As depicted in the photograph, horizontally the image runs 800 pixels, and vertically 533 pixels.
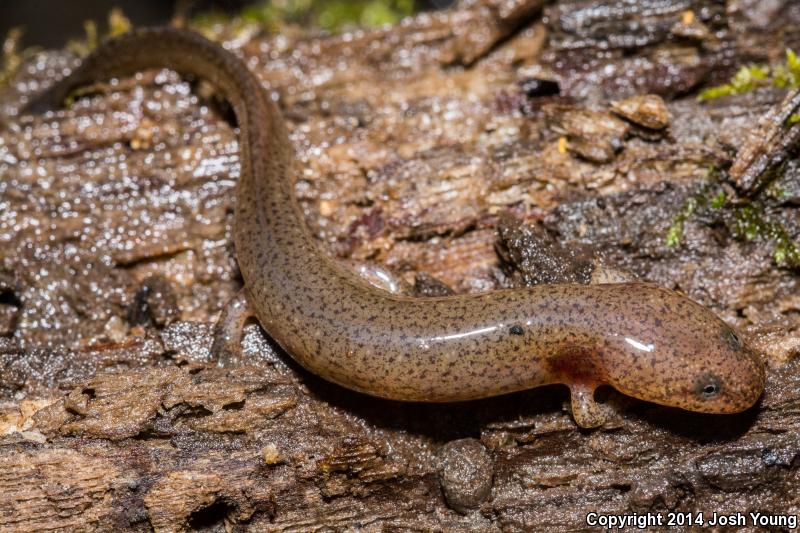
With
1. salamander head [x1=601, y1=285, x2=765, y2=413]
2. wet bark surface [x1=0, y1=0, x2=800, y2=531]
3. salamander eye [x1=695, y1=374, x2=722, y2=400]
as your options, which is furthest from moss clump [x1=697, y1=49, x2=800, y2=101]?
salamander eye [x1=695, y1=374, x2=722, y2=400]

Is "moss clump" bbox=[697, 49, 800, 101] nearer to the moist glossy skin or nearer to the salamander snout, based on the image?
the moist glossy skin

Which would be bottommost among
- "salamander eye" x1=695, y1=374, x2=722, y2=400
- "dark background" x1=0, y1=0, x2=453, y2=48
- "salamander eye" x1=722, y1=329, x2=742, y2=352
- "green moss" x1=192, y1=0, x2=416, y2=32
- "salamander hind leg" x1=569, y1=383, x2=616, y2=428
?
"salamander hind leg" x1=569, y1=383, x2=616, y2=428

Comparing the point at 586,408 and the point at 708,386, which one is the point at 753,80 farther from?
the point at 586,408

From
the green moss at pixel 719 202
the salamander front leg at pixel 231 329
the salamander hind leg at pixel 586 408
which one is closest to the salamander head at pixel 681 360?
the salamander hind leg at pixel 586 408

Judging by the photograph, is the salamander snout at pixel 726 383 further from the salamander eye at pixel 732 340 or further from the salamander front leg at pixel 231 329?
the salamander front leg at pixel 231 329

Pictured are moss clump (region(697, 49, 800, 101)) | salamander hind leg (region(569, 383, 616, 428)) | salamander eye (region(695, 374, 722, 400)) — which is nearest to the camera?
salamander eye (region(695, 374, 722, 400))

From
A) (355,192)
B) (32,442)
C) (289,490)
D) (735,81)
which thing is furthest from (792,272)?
(32,442)

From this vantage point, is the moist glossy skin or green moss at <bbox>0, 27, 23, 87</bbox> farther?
green moss at <bbox>0, 27, 23, 87</bbox>
